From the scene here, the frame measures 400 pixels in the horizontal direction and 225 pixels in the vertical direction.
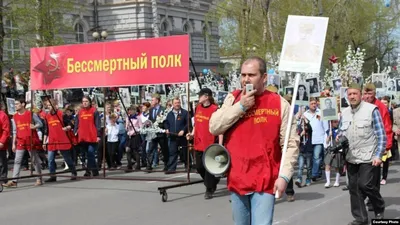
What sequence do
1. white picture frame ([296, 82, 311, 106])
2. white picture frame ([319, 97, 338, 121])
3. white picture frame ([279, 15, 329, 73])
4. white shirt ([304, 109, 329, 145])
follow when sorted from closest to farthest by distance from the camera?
white picture frame ([279, 15, 329, 73]) < white picture frame ([319, 97, 338, 121]) < white shirt ([304, 109, 329, 145]) < white picture frame ([296, 82, 311, 106])

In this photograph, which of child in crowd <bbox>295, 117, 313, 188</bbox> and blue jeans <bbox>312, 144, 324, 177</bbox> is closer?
child in crowd <bbox>295, 117, 313, 188</bbox>

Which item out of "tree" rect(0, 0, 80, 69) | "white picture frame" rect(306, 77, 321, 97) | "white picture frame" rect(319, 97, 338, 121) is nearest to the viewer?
"white picture frame" rect(319, 97, 338, 121)

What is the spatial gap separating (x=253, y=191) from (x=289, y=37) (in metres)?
1.74

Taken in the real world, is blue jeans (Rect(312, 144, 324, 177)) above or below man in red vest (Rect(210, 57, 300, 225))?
below

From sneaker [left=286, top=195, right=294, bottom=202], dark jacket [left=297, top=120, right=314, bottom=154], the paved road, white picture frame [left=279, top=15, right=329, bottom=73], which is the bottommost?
the paved road

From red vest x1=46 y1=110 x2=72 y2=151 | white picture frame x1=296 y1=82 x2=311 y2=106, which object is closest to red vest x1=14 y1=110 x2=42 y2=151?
red vest x1=46 y1=110 x2=72 y2=151

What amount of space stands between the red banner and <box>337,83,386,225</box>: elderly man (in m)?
4.15

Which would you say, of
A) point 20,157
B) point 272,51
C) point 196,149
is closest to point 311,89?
point 196,149

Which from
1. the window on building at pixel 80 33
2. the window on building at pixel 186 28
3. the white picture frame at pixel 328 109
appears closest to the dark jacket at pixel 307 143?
Result: the white picture frame at pixel 328 109

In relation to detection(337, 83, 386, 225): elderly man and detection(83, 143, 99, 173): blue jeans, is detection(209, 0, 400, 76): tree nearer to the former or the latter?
detection(83, 143, 99, 173): blue jeans

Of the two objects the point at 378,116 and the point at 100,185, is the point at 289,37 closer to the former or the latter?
the point at 378,116

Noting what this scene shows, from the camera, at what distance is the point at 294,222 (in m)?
8.98

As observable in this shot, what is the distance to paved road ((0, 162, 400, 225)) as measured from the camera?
31.1 feet

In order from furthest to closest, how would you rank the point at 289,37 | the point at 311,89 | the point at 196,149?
the point at 311,89 → the point at 196,149 → the point at 289,37
